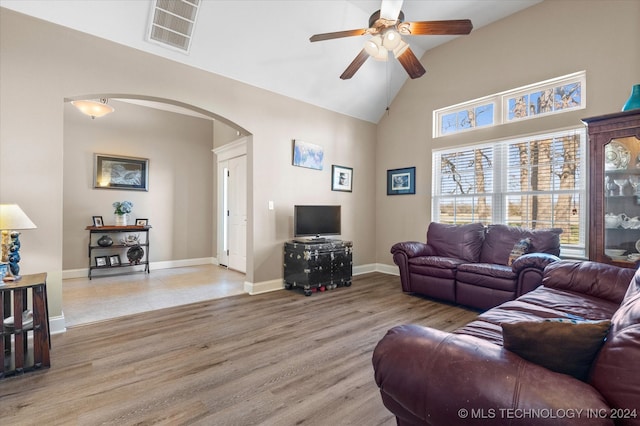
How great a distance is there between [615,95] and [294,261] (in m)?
4.35

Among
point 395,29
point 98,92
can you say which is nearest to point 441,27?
point 395,29

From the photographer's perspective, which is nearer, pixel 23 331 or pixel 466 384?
pixel 466 384

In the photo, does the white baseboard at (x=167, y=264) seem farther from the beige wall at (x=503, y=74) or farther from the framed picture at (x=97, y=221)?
the beige wall at (x=503, y=74)

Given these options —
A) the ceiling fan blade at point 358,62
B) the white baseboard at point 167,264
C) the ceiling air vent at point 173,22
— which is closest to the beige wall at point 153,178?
the white baseboard at point 167,264

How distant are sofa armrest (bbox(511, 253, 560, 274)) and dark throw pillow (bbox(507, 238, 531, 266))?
0.38 metres

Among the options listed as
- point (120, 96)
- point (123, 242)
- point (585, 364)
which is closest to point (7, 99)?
point (120, 96)

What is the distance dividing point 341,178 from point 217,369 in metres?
3.79

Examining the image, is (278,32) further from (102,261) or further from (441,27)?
(102,261)

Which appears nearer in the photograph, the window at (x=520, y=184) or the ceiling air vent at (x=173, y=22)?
the ceiling air vent at (x=173, y=22)

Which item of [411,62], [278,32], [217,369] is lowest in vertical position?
[217,369]

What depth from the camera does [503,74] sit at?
4.23 meters

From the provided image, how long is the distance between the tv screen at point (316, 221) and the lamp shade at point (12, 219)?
9.27 feet

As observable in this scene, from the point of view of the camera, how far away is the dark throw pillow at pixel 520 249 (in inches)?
136

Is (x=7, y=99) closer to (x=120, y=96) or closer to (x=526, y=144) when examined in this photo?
(x=120, y=96)
